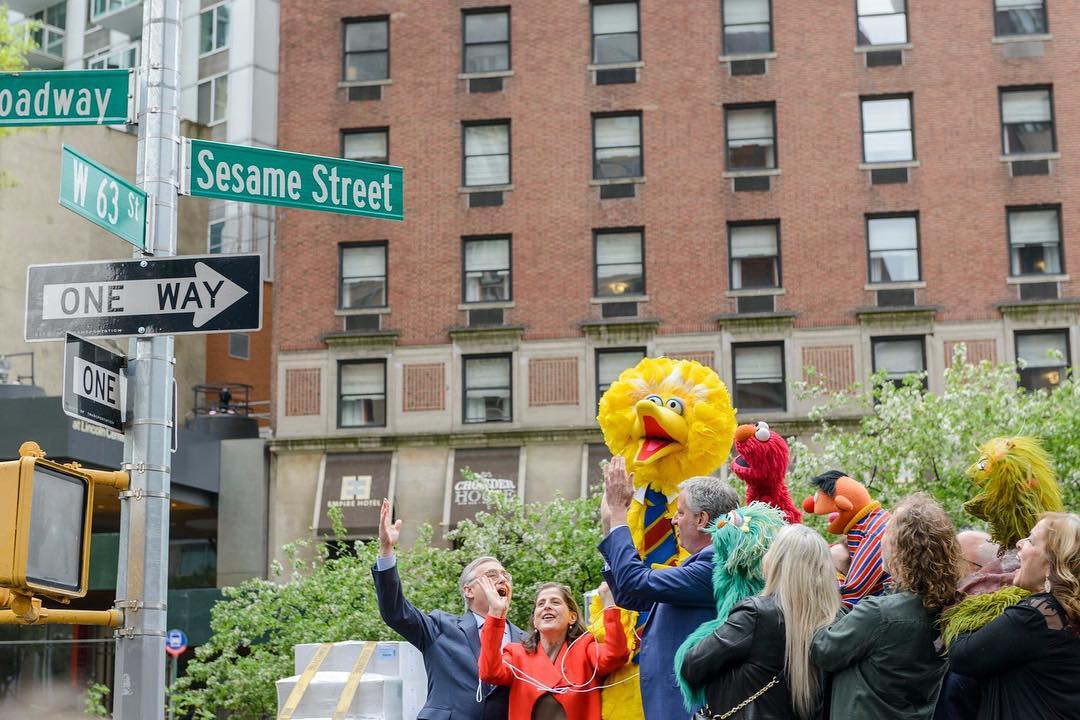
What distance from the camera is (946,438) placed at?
22.2 metres

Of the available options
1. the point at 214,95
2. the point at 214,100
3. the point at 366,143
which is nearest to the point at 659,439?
the point at 366,143

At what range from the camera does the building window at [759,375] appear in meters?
33.8

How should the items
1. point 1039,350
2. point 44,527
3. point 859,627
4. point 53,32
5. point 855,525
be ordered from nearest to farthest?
1. point 859,627
2. point 44,527
3. point 855,525
4. point 1039,350
5. point 53,32

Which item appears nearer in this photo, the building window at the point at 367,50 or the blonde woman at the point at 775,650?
the blonde woman at the point at 775,650

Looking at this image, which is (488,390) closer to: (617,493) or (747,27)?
(747,27)

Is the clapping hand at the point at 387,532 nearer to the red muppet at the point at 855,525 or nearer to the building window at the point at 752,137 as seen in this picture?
the red muppet at the point at 855,525

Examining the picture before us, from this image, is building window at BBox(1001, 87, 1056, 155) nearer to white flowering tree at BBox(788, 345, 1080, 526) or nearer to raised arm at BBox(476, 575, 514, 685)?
white flowering tree at BBox(788, 345, 1080, 526)

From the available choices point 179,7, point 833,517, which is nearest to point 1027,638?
point 833,517

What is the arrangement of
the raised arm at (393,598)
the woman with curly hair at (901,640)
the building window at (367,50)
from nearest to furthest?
the woman with curly hair at (901,640) → the raised arm at (393,598) → the building window at (367,50)

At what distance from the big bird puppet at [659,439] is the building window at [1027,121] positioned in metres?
28.1

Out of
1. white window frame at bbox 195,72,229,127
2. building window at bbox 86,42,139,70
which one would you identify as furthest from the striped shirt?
building window at bbox 86,42,139,70

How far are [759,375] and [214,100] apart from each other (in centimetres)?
2253

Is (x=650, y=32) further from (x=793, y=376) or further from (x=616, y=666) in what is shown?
(x=616, y=666)

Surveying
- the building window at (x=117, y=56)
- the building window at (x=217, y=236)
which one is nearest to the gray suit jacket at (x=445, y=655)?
the building window at (x=217, y=236)
